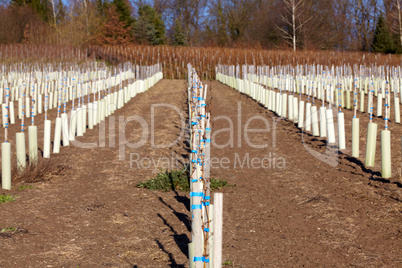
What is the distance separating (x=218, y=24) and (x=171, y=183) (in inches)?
2446

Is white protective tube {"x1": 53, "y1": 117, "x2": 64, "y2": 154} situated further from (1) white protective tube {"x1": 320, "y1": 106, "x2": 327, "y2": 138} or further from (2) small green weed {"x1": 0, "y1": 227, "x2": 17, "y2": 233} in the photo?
(1) white protective tube {"x1": 320, "y1": 106, "x2": 327, "y2": 138}

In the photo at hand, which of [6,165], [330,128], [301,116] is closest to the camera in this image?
[6,165]

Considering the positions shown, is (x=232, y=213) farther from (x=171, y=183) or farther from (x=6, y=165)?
(x=6, y=165)

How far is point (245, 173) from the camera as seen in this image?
31.8 feet

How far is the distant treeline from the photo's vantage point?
1875 inches

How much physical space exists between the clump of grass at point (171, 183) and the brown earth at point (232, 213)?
233 mm

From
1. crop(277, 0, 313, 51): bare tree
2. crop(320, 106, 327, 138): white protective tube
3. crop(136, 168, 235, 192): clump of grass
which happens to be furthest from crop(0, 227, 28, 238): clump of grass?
crop(277, 0, 313, 51): bare tree

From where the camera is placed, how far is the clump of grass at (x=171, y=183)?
857cm

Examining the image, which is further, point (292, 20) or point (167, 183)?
point (292, 20)

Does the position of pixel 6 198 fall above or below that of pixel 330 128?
below

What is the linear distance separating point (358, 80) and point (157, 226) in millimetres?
19810

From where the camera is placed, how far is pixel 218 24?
225 feet

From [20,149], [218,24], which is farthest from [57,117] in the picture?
[218,24]

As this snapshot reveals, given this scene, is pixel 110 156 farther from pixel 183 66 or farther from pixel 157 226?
pixel 183 66
